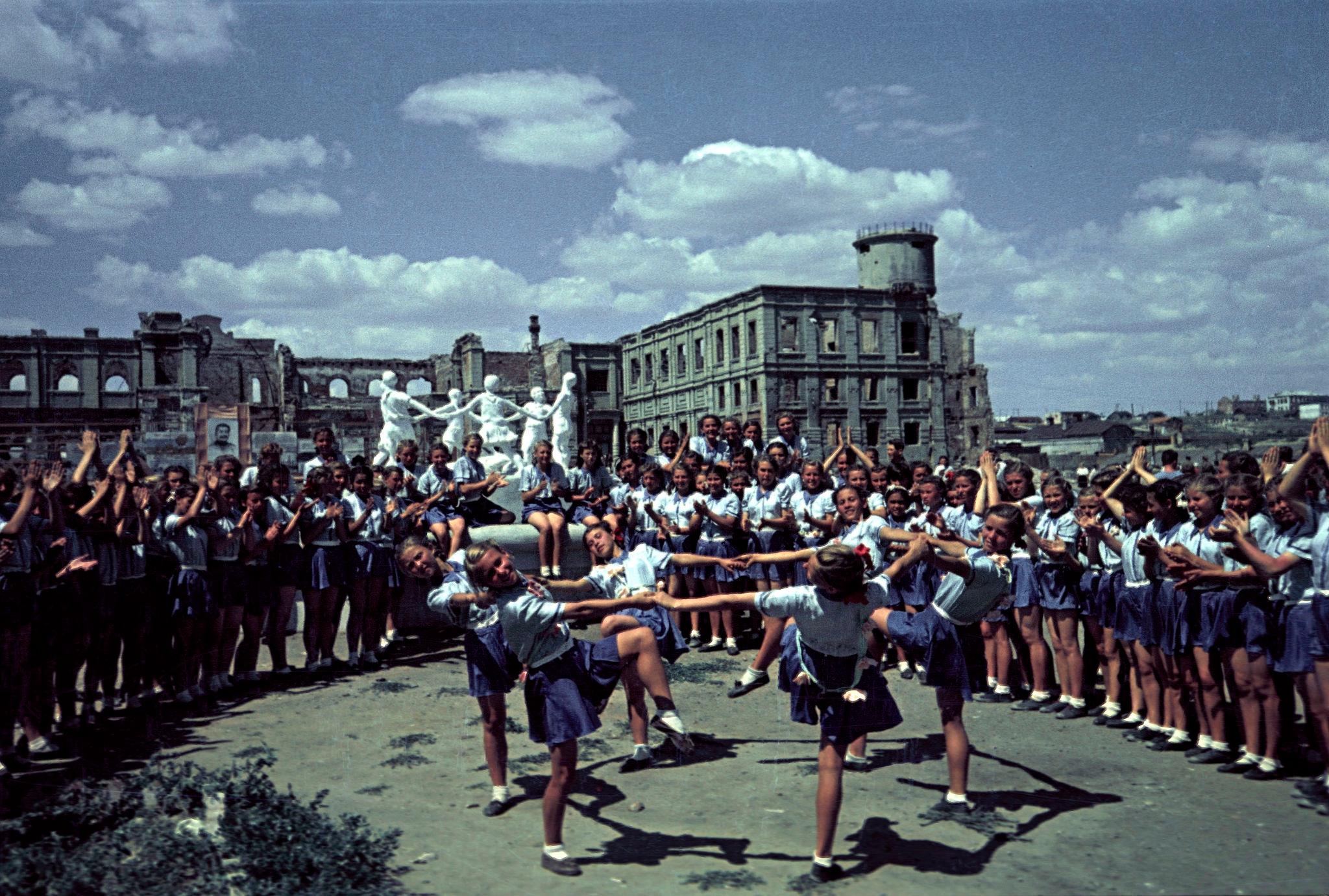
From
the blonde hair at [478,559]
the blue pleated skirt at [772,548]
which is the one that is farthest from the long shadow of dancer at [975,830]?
the blue pleated skirt at [772,548]

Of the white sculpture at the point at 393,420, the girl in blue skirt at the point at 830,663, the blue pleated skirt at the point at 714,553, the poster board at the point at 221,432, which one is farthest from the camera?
the poster board at the point at 221,432

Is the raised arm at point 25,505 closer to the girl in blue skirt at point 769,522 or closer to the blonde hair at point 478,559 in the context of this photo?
the blonde hair at point 478,559

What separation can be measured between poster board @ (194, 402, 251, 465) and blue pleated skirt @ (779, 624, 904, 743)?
66.0 ft

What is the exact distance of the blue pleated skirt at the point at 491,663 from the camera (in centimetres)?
585

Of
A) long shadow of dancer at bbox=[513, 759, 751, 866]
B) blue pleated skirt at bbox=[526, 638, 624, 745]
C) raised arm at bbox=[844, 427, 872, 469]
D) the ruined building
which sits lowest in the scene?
long shadow of dancer at bbox=[513, 759, 751, 866]

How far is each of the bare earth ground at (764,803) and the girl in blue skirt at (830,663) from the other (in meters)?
0.45

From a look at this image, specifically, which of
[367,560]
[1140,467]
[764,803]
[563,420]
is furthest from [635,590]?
[563,420]

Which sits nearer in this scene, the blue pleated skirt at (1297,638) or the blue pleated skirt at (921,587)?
the blue pleated skirt at (1297,638)

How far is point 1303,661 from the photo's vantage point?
5.70 m

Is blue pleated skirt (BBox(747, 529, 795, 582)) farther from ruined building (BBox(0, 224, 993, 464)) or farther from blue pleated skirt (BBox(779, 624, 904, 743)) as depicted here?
ruined building (BBox(0, 224, 993, 464))

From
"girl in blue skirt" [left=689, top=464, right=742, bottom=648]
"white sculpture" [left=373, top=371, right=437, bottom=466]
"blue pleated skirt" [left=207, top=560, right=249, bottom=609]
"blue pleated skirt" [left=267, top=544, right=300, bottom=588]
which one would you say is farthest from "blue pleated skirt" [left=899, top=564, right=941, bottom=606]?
"white sculpture" [left=373, top=371, right=437, bottom=466]

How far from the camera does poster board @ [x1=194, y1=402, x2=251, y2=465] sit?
22.2 metres

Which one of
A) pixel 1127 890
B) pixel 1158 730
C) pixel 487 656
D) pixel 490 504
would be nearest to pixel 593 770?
pixel 487 656

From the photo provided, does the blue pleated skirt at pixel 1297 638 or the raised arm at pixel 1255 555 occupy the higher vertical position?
the raised arm at pixel 1255 555
